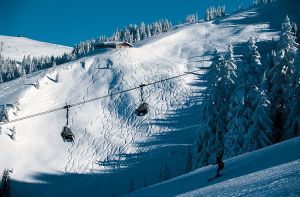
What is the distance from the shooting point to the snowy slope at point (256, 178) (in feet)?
43.1

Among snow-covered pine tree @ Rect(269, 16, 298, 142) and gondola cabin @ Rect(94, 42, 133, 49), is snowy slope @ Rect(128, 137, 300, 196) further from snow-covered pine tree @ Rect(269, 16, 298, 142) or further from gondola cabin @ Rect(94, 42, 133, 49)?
gondola cabin @ Rect(94, 42, 133, 49)

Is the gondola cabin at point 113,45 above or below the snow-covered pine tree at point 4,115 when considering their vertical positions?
above

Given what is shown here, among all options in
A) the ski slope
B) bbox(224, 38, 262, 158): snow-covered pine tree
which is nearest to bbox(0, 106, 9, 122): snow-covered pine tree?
the ski slope

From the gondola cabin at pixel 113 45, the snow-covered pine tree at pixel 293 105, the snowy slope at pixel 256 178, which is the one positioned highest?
the gondola cabin at pixel 113 45

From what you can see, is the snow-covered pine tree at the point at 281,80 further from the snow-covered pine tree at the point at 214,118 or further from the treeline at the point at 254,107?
the snow-covered pine tree at the point at 214,118

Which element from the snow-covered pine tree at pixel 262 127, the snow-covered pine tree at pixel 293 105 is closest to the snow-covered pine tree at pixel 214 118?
the snow-covered pine tree at pixel 262 127

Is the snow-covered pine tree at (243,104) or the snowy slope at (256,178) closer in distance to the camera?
the snowy slope at (256,178)

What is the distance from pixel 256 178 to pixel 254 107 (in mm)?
22889

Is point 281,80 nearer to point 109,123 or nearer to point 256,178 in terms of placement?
point 256,178

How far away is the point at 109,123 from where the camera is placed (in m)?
104

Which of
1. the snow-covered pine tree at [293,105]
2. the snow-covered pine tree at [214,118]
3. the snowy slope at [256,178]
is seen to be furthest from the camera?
the snow-covered pine tree at [214,118]

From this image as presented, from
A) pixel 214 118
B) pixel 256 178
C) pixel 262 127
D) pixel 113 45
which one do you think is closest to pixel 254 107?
pixel 262 127

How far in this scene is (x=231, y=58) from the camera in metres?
43.7

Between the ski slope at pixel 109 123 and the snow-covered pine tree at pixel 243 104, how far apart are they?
119 feet
